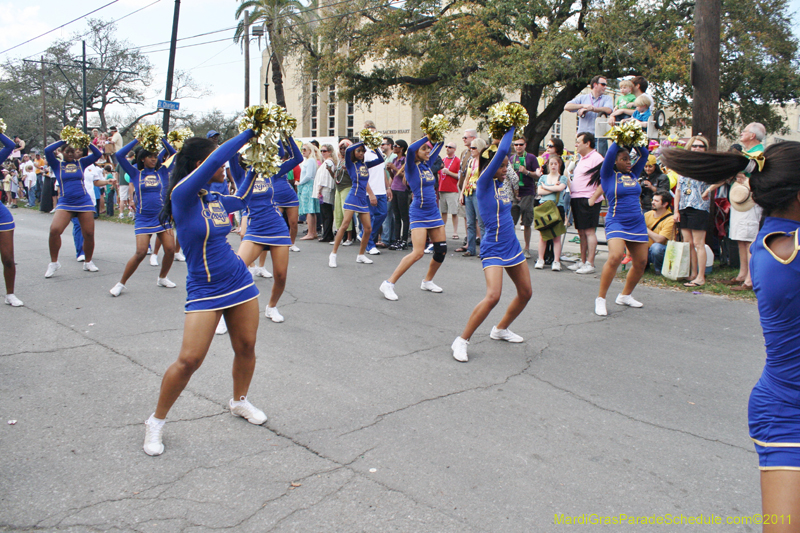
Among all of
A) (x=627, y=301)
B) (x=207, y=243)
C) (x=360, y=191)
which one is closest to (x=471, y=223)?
(x=360, y=191)

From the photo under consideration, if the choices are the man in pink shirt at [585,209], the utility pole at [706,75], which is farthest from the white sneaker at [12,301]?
the utility pole at [706,75]

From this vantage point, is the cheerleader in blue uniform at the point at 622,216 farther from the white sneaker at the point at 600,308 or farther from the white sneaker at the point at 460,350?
the white sneaker at the point at 460,350

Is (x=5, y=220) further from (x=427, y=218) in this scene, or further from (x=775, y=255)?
(x=775, y=255)

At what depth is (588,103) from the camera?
460 inches

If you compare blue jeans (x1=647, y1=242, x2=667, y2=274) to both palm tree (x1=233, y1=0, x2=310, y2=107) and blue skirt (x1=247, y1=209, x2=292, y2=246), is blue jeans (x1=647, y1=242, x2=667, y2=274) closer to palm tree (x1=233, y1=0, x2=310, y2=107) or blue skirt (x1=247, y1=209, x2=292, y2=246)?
blue skirt (x1=247, y1=209, x2=292, y2=246)

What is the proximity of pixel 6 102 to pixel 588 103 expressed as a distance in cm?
4747

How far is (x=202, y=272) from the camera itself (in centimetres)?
347

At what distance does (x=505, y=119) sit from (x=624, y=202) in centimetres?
248

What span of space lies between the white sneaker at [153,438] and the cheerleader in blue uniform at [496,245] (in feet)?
8.45

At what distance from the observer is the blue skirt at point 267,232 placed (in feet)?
20.6

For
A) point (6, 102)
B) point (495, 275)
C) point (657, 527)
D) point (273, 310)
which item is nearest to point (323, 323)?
point (273, 310)

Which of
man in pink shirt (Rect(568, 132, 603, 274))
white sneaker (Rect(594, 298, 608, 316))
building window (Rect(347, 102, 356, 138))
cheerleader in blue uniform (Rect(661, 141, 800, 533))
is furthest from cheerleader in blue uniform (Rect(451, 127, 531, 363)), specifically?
building window (Rect(347, 102, 356, 138))

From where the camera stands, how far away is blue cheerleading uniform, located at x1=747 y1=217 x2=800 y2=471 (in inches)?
79.4

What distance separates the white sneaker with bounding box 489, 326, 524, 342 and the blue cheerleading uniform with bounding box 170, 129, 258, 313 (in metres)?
2.88
